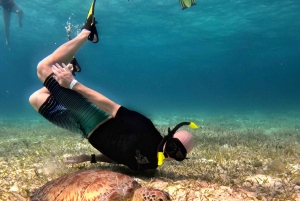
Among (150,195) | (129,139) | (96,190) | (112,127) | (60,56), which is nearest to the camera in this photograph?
(150,195)

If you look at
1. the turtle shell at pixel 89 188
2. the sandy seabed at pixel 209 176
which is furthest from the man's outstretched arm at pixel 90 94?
the sandy seabed at pixel 209 176

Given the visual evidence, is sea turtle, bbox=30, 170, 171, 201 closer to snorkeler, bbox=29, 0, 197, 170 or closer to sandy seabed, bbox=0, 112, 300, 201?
sandy seabed, bbox=0, 112, 300, 201

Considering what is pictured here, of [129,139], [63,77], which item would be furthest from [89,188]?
[63,77]

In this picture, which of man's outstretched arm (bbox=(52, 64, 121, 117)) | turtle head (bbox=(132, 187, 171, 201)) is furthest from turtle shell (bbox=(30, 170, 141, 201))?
man's outstretched arm (bbox=(52, 64, 121, 117))

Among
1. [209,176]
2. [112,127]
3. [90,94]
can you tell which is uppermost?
[90,94]

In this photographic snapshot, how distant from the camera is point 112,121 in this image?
342cm

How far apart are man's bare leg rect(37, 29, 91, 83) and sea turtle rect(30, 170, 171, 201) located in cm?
191

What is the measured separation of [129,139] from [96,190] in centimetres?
102

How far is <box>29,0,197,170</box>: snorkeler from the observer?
3.11 metres

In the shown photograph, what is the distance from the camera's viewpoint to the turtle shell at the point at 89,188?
227 cm

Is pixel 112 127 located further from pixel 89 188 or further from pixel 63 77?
pixel 89 188

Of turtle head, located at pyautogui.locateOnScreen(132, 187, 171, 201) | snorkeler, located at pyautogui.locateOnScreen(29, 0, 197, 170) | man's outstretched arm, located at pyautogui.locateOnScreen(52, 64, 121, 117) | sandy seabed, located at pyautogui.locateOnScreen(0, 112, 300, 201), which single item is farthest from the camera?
man's outstretched arm, located at pyautogui.locateOnScreen(52, 64, 121, 117)

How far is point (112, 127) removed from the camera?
3.39 metres

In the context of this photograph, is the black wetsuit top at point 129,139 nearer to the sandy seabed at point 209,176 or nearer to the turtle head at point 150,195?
the sandy seabed at point 209,176
